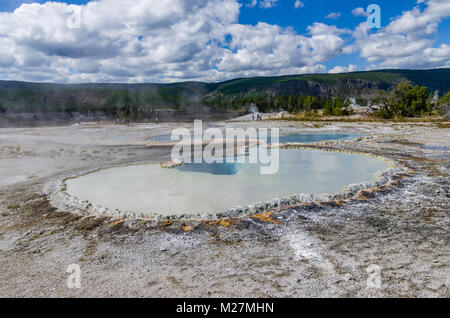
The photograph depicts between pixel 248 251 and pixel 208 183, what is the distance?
5917 millimetres

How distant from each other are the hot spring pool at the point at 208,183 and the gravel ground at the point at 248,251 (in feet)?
4.53

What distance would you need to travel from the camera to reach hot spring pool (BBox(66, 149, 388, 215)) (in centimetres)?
977

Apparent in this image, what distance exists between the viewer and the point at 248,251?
21.2 feet

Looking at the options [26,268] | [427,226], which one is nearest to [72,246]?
[26,268]

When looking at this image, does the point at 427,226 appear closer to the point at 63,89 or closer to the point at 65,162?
the point at 65,162

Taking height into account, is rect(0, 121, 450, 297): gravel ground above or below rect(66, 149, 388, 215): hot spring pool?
below

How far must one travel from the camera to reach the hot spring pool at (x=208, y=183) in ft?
32.1

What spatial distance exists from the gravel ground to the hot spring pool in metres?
1.38

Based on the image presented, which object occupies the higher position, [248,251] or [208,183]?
[208,183]

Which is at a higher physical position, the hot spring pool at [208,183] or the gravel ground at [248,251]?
the hot spring pool at [208,183]

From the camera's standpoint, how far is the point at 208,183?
478 inches

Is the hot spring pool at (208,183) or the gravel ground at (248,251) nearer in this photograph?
the gravel ground at (248,251)

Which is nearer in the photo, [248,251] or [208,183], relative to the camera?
[248,251]
